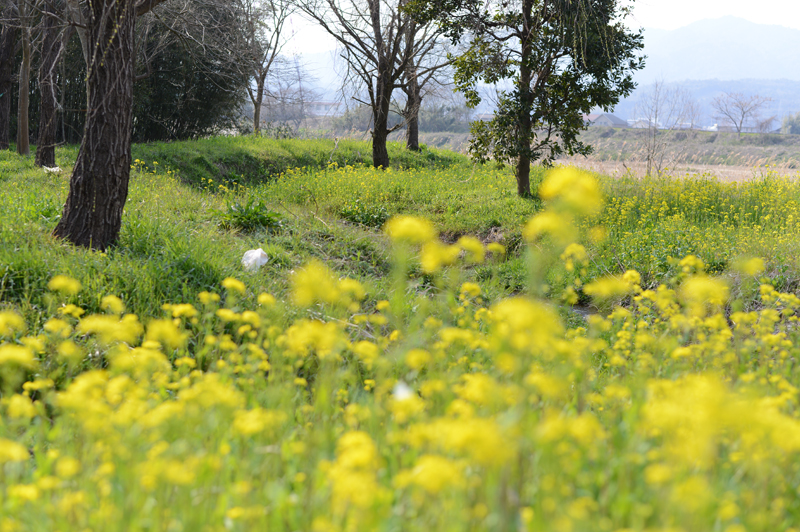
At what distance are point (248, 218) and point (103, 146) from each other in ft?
6.97

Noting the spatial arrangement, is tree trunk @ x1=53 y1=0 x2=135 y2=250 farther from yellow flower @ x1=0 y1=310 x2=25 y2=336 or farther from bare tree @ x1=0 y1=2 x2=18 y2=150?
bare tree @ x1=0 y1=2 x2=18 y2=150

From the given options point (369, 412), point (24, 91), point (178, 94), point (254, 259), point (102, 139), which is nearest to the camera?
point (369, 412)

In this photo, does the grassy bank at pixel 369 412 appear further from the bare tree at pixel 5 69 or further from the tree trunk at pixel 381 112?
the tree trunk at pixel 381 112

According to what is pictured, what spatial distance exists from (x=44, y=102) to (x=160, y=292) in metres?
7.25

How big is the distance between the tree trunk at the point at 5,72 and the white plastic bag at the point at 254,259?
27.6ft

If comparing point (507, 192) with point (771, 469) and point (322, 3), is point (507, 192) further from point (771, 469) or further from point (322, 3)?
point (771, 469)

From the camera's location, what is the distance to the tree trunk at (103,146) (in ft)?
13.9

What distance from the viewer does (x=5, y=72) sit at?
9.91 m

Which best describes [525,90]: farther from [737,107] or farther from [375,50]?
[737,107]

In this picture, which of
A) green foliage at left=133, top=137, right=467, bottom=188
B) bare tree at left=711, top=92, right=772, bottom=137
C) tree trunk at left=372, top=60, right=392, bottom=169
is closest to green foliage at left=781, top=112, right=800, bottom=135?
bare tree at left=711, top=92, right=772, bottom=137

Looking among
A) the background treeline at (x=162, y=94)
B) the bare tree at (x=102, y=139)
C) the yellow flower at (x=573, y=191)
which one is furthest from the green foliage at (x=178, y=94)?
Result: the yellow flower at (x=573, y=191)

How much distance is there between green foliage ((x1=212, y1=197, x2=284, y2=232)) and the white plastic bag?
53.7 inches

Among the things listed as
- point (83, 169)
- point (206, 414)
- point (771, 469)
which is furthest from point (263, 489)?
point (83, 169)

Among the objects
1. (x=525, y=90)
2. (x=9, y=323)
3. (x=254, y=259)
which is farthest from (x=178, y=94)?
(x=9, y=323)
